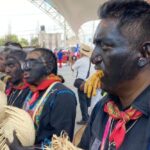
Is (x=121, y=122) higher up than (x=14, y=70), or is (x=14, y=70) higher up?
(x=121, y=122)

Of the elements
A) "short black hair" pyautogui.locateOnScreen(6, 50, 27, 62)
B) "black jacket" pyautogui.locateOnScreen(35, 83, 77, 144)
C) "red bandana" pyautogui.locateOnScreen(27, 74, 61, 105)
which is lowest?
"black jacket" pyautogui.locateOnScreen(35, 83, 77, 144)

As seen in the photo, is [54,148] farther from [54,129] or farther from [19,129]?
[54,129]

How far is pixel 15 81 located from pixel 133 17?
2.45 metres

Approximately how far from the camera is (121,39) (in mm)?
1525

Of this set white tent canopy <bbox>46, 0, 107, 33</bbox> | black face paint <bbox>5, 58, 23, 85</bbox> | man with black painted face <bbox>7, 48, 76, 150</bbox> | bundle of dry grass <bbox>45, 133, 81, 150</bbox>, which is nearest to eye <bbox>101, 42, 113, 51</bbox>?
bundle of dry grass <bbox>45, 133, 81, 150</bbox>

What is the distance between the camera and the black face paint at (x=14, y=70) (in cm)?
386

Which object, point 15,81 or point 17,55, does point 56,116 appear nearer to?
point 15,81

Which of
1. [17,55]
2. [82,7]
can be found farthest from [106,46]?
[82,7]

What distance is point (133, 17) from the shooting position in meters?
1.53

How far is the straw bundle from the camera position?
2.30 m

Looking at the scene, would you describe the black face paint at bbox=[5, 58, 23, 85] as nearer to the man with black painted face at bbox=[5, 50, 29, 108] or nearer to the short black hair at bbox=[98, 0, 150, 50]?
the man with black painted face at bbox=[5, 50, 29, 108]

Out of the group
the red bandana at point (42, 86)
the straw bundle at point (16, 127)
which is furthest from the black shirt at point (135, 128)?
the red bandana at point (42, 86)

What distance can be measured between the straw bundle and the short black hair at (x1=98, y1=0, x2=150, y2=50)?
3.36 ft

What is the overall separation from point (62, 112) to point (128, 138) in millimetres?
1478
